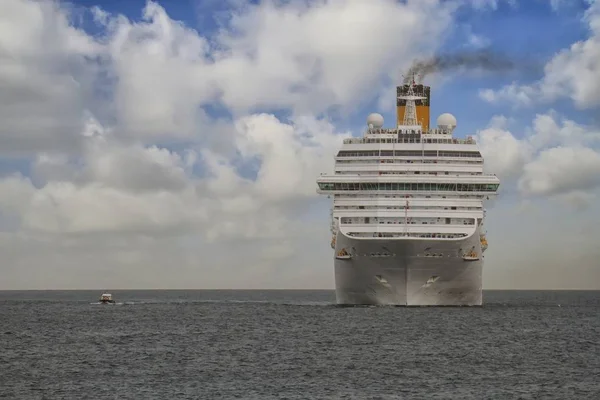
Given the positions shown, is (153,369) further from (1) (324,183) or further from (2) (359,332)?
(1) (324,183)

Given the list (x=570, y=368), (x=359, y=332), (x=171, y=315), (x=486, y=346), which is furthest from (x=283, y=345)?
(x=171, y=315)

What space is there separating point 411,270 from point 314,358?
26.9 meters

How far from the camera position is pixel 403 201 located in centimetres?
9381

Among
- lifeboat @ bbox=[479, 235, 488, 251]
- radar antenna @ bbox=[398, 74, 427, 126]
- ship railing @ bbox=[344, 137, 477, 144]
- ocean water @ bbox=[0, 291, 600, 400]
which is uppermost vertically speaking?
radar antenna @ bbox=[398, 74, 427, 126]

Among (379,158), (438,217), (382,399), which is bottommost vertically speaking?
(382,399)

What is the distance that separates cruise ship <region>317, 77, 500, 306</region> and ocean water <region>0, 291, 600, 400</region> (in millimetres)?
2911

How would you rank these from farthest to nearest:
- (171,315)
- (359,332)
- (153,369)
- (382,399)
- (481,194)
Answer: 1. (171,315)
2. (481,194)
3. (359,332)
4. (153,369)
5. (382,399)

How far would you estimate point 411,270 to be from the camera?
89.8 m

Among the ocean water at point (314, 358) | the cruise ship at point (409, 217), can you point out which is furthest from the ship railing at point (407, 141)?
the ocean water at point (314, 358)

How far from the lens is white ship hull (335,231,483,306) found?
8900 centimetres

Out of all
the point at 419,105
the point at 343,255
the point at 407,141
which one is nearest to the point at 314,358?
the point at 343,255

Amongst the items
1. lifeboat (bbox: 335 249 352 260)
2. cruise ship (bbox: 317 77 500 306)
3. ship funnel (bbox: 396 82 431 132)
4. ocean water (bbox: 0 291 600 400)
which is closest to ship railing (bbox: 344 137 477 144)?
cruise ship (bbox: 317 77 500 306)

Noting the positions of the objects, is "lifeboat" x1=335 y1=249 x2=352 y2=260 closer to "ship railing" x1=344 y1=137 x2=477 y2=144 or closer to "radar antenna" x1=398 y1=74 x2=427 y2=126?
"ship railing" x1=344 y1=137 x2=477 y2=144

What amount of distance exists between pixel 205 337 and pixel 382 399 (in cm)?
3378
